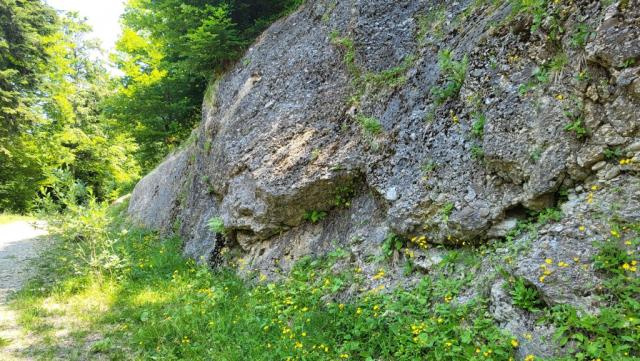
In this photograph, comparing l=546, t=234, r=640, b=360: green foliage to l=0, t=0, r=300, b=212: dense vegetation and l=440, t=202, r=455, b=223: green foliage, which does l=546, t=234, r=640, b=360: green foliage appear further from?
l=0, t=0, r=300, b=212: dense vegetation

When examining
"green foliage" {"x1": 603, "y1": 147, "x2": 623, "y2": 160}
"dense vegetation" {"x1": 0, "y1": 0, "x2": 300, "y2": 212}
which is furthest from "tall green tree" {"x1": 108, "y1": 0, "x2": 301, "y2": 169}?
"green foliage" {"x1": 603, "y1": 147, "x2": 623, "y2": 160}

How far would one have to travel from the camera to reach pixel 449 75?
4.73 metres

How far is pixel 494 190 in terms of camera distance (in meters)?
3.89

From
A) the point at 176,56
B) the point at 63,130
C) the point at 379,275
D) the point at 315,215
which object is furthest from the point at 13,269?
→ the point at 63,130

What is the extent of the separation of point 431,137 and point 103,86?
75.4 ft

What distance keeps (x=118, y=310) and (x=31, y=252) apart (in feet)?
21.5

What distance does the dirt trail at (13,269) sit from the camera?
16.1ft

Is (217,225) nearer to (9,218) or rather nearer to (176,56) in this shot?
(176,56)

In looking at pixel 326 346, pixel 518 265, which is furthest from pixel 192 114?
pixel 518 265

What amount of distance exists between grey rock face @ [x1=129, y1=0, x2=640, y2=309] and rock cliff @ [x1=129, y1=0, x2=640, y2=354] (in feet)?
0.06

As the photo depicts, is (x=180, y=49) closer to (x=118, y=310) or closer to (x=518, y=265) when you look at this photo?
(x=118, y=310)

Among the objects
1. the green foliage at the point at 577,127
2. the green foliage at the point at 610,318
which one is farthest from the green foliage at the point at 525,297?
the green foliage at the point at 577,127

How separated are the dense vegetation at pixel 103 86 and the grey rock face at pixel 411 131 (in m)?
1.02

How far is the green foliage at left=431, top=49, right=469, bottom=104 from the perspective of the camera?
449 cm
